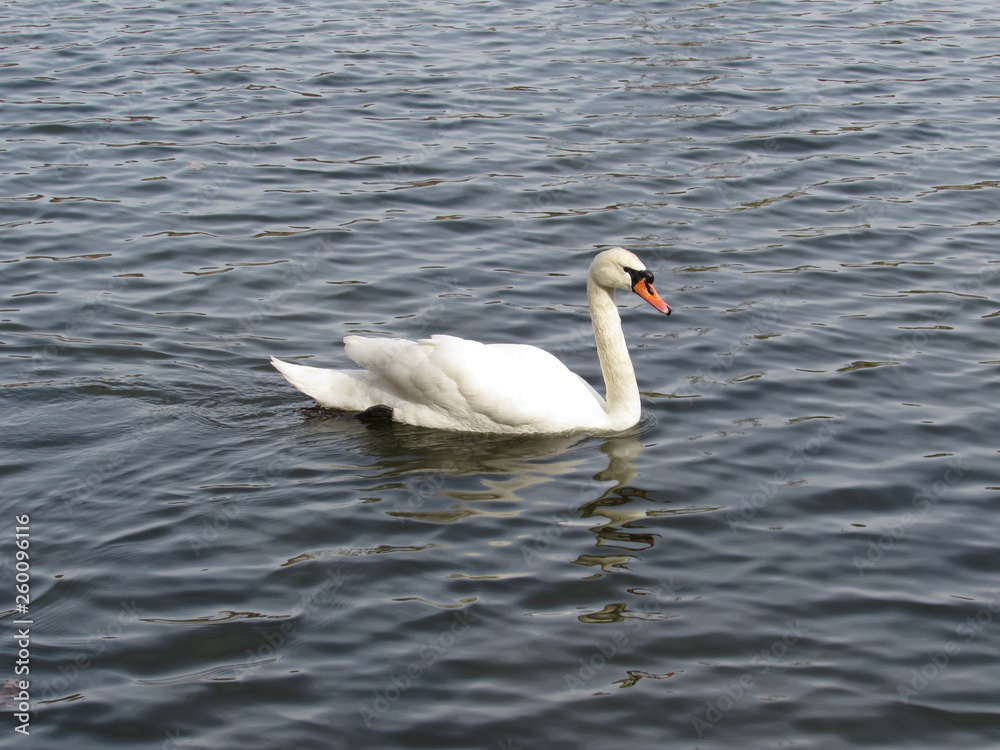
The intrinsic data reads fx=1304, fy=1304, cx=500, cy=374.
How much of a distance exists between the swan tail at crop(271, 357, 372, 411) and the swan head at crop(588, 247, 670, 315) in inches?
77.1

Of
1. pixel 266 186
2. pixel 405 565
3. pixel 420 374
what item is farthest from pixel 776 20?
pixel 405 565

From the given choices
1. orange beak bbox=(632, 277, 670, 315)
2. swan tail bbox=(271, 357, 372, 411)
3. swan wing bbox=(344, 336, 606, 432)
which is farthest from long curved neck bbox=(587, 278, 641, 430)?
swan tail bbox=(271, 357, 372, 411)

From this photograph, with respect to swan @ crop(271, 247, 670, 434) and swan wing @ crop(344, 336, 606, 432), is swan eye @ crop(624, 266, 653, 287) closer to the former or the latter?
swan @ crop(271, 247, 670, 434)

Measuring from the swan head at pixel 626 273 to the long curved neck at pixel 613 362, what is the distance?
5.5 inches

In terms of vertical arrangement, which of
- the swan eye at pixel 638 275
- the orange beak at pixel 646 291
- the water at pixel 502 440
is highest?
the swan eye at pixel 638 275

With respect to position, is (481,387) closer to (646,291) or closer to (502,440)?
(502,440)

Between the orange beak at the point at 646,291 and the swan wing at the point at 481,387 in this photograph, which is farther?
the orange beak at the point at 646,291

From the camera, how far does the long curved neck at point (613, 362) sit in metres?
9.27

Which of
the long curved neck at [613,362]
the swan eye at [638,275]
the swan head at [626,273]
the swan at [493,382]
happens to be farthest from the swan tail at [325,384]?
the swan eye at [638,275]

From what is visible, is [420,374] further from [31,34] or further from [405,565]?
[31,34]

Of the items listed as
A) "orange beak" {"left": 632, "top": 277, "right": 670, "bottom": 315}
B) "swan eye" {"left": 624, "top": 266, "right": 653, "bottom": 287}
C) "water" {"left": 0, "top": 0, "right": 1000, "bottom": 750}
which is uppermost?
"swan eye" {"left": 624, "top": 266, "right": 653, "bottom": 287}

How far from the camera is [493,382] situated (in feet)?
29.6

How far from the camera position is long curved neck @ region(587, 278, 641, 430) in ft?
30.4

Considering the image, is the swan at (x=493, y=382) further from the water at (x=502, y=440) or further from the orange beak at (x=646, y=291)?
the water at (x=502, y=440)
